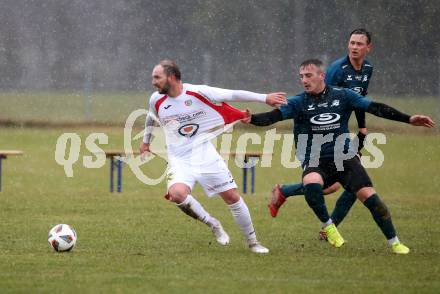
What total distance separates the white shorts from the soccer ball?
3.31 ft

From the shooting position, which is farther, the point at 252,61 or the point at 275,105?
the point at 252,61

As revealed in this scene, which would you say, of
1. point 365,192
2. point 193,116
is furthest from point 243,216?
point 365,192

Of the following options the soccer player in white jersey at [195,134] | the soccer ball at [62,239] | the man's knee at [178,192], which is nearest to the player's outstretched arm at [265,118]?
the soccer player in white jersey at [195,134]

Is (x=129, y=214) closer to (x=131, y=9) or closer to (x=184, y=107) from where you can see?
(x=184, y=107)

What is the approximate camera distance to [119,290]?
711cm

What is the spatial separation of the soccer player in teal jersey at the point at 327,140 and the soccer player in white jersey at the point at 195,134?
1.26 feet

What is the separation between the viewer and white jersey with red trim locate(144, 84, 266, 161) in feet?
29.5

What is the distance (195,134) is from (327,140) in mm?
1237

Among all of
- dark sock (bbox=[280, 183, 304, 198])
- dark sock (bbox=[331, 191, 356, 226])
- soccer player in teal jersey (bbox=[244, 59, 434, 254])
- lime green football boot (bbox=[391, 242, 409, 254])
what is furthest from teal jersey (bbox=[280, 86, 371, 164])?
dark sock (bbox=[331, 191, 356, 226])

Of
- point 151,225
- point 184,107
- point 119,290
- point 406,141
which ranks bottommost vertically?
point 406,141

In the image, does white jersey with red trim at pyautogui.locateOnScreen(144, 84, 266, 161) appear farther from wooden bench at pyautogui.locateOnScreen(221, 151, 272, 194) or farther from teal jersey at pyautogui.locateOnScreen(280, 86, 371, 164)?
wooden bench at pyautogui.locateOnScreen(221, 151, 272, 194)

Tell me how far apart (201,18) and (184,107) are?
18.3 meters

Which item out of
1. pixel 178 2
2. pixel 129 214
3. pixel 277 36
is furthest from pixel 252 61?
pixel 129 214

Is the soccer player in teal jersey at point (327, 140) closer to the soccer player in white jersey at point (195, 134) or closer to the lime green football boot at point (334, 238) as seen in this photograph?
the lime green football boot at point (334, 238)
